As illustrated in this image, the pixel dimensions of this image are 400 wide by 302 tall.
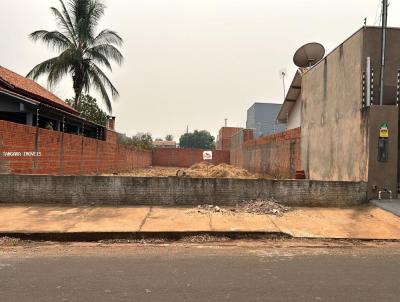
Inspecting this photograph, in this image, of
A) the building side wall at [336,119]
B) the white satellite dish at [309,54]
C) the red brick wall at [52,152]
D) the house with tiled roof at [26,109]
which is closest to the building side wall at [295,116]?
the white satellite dish at [309,54]

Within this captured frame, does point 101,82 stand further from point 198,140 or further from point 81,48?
point 198,140

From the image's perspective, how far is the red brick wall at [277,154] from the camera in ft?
63.9

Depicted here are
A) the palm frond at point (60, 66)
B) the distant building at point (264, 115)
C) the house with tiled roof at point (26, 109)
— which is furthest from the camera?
the distant building at point (264, 115)

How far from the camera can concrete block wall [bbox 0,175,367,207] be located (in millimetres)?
10906

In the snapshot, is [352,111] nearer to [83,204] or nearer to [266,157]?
[83,204]

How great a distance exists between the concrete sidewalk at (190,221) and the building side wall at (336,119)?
2.05 meters

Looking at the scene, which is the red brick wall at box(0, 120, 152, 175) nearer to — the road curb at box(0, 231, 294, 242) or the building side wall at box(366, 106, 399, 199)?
the road curb at box(0, 231, 294, 242)

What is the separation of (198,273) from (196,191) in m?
5.42

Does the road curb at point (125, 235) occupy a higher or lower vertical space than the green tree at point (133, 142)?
lower

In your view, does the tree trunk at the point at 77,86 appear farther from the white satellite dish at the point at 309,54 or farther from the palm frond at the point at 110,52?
the white satellite dish at the point at 309,54

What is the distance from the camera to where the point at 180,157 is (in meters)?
58.4

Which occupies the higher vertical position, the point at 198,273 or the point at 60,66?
the point at 60,66

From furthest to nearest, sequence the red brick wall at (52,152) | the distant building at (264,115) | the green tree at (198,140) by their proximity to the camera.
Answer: the green tree at (198,140), the distant building at (264,115), the red brick wall at (52,152)

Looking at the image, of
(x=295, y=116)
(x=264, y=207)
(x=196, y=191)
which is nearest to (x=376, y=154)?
(x=264, y=207)
